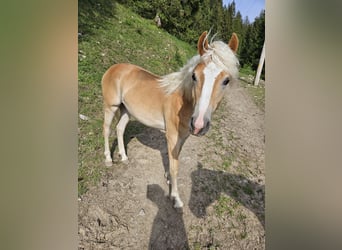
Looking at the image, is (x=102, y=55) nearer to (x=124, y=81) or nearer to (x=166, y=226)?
(x=124, y=81)

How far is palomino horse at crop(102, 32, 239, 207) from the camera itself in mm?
565

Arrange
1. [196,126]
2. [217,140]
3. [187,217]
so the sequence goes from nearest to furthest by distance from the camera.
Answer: [196,126]
[187,217]
[217,140]

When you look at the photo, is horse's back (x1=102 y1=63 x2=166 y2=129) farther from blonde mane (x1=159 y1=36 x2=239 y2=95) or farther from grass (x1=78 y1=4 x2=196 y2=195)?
blonde mane (x1=159 y1=36 x2=239 y2=95)

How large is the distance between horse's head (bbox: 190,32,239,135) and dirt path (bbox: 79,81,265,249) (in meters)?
0.11

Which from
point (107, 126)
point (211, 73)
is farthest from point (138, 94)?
point (211, 73)

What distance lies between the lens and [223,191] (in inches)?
27.6

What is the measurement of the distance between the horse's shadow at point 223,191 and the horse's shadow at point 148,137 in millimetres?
139

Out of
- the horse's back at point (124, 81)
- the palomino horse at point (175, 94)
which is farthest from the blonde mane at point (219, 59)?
the horse's back at point (124, 81)

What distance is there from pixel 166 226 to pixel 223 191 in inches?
6.7

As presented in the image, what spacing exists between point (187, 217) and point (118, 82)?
1.49 ft

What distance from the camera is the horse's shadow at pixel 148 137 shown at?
2.87 ft
